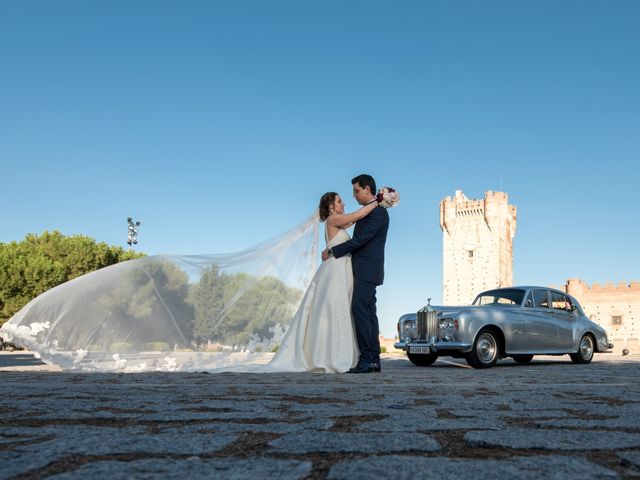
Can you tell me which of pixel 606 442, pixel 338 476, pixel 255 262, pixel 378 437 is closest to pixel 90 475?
pixel 338 476

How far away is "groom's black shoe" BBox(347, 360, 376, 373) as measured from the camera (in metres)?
7.54

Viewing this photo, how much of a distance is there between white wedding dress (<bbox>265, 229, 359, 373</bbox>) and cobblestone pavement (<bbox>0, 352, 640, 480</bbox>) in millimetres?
3598

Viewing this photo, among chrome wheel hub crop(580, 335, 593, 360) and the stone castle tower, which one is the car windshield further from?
the stone castle tower

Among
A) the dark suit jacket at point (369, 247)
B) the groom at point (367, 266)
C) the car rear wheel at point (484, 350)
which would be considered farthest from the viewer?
the car rear wheel at point (484, 350)

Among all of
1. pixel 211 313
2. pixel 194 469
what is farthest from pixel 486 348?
pixel 194 469

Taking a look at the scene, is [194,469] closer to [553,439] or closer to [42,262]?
[553,439]

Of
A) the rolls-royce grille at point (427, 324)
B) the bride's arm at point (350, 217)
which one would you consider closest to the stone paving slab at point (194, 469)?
the bride's arm at point (350, 217)

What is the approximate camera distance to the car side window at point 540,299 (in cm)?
1198

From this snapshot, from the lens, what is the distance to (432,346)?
10.8 m

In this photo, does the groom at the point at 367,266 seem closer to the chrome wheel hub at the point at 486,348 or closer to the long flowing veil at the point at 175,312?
the long flowing veil at the point at 175,312

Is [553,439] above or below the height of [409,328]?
below

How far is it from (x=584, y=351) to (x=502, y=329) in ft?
8.99

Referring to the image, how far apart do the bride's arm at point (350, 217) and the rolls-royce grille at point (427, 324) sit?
11.2 feet

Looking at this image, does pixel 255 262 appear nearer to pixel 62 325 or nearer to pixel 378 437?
pixel 62 325
